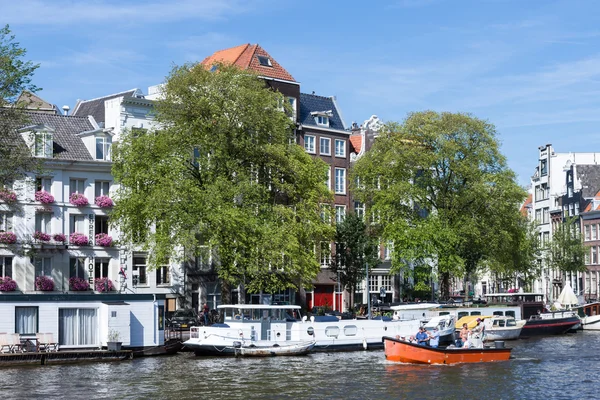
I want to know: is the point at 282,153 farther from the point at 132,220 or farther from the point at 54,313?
the point at 54,313

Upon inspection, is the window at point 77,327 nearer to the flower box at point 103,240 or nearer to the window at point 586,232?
the flower box at point 103,240

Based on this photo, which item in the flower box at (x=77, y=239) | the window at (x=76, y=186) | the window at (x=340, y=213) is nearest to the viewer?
the flower box at (x=77, y=239)

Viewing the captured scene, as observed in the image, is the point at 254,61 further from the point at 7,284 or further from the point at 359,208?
the point at 7,284

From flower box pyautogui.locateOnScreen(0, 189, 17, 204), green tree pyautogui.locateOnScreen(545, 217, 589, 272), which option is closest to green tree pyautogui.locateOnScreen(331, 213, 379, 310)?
flower box pyautogui.locateOnScreen(0, 189, 17, 204)

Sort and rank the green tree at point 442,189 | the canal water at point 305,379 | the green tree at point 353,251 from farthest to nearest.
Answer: the green tree at point 353,251 → the green tree at point 442,189 → the canal water at point 305,379

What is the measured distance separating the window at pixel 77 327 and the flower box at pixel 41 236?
1511cm

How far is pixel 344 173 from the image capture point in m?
101

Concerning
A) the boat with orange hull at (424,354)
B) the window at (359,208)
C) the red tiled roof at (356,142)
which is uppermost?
the red tiled roof at (356,142)

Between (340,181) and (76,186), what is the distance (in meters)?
29.8

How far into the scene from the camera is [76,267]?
7812 centimetres

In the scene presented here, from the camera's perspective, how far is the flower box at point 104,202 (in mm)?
79125

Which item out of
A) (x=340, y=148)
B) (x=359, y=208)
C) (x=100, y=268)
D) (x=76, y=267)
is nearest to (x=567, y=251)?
(x=359, y=208)

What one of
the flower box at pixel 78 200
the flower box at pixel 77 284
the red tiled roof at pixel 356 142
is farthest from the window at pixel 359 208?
the flower box at pixel 77 284

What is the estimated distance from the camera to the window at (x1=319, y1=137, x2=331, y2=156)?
98938 millimetres
